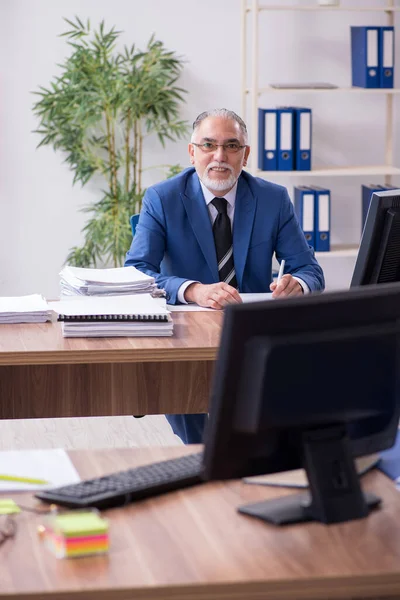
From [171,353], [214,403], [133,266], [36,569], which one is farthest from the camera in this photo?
[133,266]

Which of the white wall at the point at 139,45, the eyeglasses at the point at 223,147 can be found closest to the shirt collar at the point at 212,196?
the eyeglasses at the point at 223,147

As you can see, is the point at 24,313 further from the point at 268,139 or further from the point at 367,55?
the point at 367,55

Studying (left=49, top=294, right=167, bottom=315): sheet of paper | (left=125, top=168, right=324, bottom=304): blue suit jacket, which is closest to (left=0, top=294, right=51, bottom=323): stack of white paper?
(left=49, top=294, right=167, bottom=315): sheet of paper

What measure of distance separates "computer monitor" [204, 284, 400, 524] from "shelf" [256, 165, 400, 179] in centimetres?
355

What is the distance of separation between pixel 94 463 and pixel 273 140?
3545mm

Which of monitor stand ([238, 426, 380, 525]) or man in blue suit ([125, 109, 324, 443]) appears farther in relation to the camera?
man in blue suit ([125, 109, 324, 443])

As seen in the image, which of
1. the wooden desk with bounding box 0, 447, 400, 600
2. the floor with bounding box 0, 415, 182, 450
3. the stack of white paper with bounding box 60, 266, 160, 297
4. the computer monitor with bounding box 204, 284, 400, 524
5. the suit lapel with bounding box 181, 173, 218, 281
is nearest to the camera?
the wooden desk with bounding box 0, 447, 400, 600

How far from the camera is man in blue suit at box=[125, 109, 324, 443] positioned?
3314 mm

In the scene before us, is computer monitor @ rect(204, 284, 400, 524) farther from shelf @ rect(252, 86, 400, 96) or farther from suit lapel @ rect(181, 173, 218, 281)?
shelf @ rect(252, 86, 400, 96)

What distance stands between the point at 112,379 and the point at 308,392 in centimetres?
114

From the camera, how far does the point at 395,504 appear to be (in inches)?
65.3

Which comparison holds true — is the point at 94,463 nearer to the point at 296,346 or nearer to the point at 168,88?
the point at 296,346

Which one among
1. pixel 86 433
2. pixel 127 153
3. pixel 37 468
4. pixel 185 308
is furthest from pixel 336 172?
pixel 37 468

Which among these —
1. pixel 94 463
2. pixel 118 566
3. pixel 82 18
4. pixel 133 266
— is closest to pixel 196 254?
pixel 133 266
